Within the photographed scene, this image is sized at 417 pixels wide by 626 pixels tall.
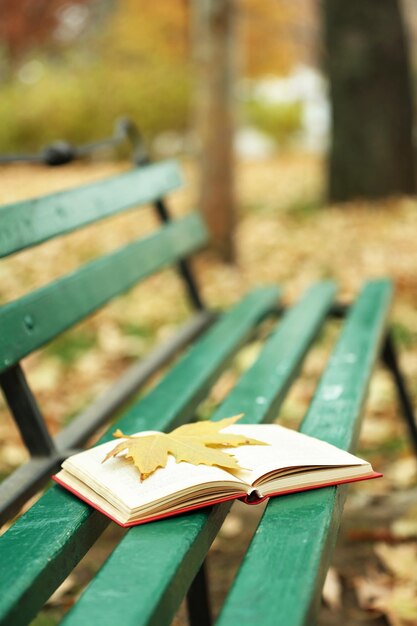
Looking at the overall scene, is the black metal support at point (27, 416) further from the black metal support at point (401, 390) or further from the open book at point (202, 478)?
the black metal support at point (401, 390)

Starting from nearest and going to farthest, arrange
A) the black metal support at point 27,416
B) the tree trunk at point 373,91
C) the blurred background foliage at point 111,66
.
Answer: the black metal support at point 27,416, the tree trunk at point 373,91, the blurred background foliage at point 111,66

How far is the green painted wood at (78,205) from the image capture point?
1.82 m

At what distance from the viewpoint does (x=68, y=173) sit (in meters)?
10.3

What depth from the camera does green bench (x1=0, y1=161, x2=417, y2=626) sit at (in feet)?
3.31

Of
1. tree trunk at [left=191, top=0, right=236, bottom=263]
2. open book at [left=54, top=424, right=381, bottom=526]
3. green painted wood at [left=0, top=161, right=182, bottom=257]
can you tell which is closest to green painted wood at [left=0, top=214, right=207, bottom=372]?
green painted wood at [left=0, top=161, right=182, bottom=257]

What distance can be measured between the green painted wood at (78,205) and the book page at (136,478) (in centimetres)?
59

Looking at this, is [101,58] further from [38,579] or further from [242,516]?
[38,579]

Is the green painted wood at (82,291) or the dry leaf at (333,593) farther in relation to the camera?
the dry leaf at (333,593)

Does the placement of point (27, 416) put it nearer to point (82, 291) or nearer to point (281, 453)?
point (82, 291)

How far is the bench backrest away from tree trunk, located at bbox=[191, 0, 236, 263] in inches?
87.9

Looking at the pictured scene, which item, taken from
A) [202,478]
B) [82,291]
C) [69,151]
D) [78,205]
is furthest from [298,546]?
[69,151]

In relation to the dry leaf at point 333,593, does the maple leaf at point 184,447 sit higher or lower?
higher

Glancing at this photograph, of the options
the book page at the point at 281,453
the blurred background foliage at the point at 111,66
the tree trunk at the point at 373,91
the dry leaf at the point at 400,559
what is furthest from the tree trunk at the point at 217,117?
the book page at the point at 281,453

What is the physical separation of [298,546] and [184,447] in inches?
11.9
